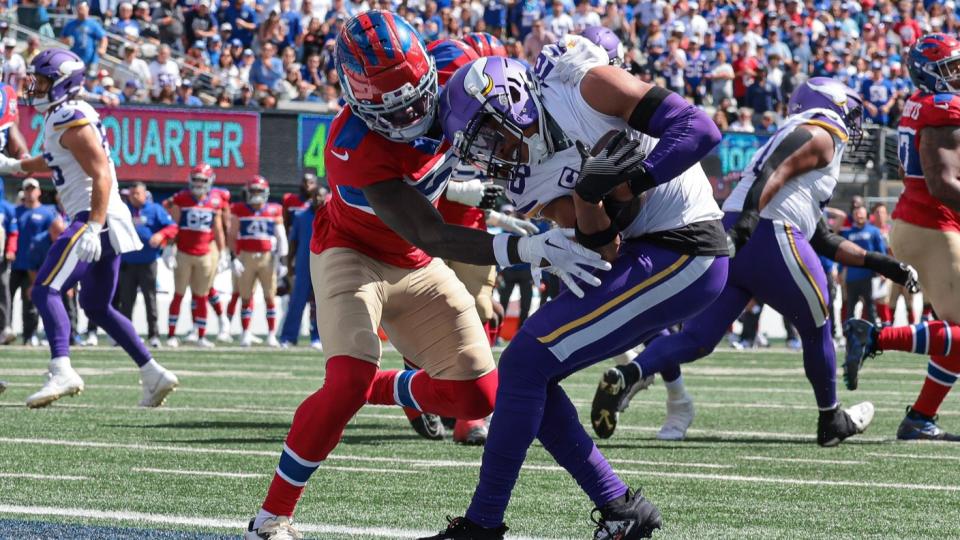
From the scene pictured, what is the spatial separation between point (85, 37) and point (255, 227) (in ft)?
14.2

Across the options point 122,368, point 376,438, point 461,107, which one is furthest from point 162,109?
point 461,107

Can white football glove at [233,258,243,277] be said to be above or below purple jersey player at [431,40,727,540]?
below

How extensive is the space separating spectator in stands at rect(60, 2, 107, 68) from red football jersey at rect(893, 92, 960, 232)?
558 inches

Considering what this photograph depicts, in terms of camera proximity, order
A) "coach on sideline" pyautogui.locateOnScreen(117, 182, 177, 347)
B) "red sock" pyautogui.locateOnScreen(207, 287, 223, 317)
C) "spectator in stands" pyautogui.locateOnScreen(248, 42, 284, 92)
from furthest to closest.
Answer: "spectator in stands" pyautogui.locateOnScreen(248, 42, 284, 92), "red sock" pyautogui.locateOnScreen(207, 287, 223, 317), "coach on sideline" pyautogui.locateOnScreen(117, 182, 177, 347)

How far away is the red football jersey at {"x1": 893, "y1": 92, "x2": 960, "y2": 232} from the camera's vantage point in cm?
693

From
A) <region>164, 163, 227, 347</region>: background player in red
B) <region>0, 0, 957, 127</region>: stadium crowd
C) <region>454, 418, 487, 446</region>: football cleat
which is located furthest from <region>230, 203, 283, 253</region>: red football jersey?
<region>454, 418, 487, 446</region>: football cleat

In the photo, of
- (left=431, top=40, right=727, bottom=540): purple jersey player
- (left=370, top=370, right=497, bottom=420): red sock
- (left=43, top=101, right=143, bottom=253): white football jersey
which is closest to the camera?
(left=431, top=40, right=727, bottom=540): purple jersey player

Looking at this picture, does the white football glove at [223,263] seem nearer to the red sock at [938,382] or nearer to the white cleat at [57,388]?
the white cleat at [57,388]

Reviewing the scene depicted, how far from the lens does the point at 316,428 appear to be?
4270 mm

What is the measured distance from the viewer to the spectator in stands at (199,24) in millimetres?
21656

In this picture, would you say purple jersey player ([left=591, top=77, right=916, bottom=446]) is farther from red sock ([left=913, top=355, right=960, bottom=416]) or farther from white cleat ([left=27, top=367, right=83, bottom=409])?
white cleat ([left=27, top=367, right=83, bottom=409])

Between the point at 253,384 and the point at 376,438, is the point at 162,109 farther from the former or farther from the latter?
the point at 376,438

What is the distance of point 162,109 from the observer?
18.8 m

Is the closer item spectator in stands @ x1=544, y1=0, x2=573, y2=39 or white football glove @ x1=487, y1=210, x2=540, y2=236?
white football glove @ x1=487, y1=210, x2=540, y2=236
